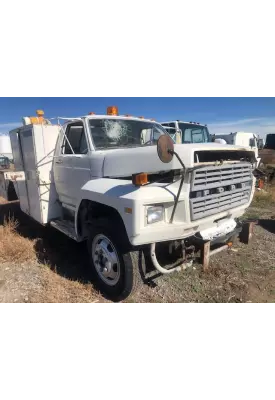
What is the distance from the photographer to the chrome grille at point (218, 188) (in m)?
2.56

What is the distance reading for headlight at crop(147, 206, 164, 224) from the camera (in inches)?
94.9

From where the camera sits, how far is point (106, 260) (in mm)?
3023

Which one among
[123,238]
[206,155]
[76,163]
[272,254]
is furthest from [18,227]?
[272,254]

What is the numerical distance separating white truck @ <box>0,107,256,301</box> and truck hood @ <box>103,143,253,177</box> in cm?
1

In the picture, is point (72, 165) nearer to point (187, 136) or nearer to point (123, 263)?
point (123, 263)

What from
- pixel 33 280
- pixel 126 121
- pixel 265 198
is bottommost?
pixel 265 198

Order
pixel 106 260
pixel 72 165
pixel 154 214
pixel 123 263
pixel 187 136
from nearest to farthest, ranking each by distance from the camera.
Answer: pixel 154 214
pixel 123 263
pixel 106 260
pixel 72 165
pixel 187 136

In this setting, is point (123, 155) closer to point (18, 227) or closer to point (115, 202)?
point (115, 202)

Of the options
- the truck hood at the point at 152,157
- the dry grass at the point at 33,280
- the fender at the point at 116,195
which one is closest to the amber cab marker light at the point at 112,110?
the truck hood at the point at 152,157

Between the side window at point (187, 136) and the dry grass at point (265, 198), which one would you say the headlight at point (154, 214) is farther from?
the side window at point (187, 136)

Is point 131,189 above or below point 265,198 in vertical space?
above

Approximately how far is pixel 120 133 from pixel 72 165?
0.88m

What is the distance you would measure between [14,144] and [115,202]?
148 inches

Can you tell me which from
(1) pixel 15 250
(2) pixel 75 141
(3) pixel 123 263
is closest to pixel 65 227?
(1) pixel 15 250
